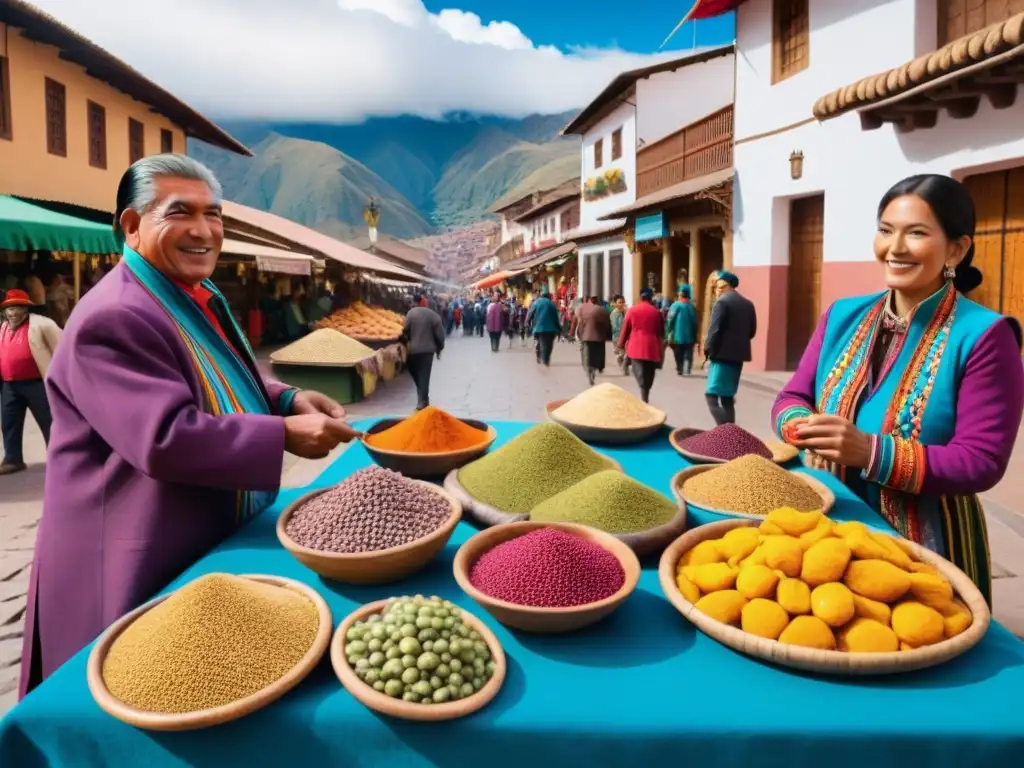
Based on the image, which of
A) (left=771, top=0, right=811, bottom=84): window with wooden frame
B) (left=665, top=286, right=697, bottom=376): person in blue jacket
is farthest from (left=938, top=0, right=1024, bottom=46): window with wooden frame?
(left=665, top=286, right=697, bottom=376): person in blue jacket

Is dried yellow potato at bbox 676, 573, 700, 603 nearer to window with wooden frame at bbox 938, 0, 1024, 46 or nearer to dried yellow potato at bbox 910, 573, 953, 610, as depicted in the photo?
dried yellow potato at bbox 910, 573, 953, 610

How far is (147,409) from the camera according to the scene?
1547mm

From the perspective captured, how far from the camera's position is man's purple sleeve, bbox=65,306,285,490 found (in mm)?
1551

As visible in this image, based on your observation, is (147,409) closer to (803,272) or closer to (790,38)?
(803,272)

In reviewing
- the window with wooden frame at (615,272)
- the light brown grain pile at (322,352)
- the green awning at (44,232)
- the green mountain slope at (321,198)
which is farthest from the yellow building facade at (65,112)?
the green mountain slope at (321,198)

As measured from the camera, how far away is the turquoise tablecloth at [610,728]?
1.17 meters

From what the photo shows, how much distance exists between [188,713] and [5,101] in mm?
13954

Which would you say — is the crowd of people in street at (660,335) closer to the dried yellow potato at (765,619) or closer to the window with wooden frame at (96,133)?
the dried yellow potato at (765,619)

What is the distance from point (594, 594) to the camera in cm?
150

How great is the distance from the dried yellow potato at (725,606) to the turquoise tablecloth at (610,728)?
124 mm

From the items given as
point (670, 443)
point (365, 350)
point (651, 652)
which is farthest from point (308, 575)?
point (365, 350)

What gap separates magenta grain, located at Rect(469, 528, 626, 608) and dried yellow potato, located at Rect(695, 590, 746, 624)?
0.62 ft

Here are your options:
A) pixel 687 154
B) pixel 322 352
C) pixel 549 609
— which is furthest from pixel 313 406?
pixel 687 154

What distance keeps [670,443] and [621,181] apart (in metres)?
19.6
